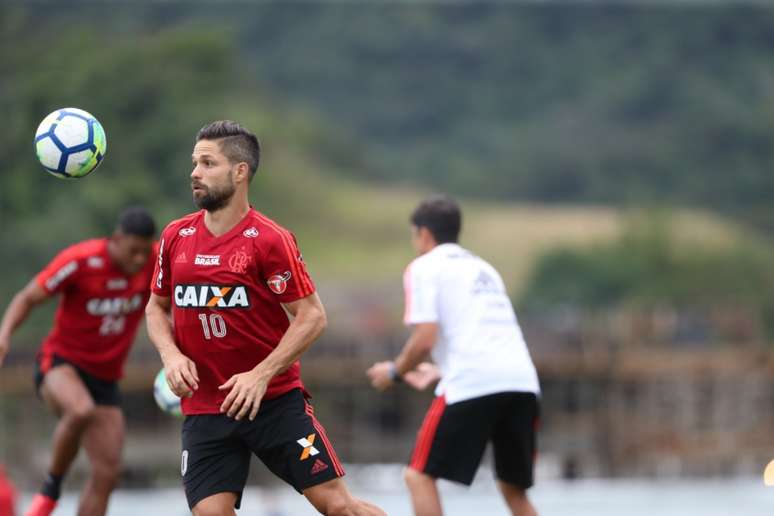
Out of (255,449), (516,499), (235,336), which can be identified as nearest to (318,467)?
(255,449)

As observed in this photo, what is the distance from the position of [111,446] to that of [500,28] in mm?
112925

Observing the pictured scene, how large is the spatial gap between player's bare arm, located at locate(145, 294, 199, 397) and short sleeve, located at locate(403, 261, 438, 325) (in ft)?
5.64

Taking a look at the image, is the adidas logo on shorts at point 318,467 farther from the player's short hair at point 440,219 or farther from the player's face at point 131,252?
the player's face at point 131,252

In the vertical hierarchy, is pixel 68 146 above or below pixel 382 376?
above

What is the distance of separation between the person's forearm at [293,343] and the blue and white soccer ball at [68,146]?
65.1 inches

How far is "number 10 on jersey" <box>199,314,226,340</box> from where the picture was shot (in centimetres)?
716

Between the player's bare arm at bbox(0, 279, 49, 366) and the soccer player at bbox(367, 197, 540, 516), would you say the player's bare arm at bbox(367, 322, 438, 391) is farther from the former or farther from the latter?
the player's bare arm at bbox(0, 279, 49, 366)

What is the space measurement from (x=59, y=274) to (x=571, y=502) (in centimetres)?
673

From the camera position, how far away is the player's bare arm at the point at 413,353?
28.1 ft

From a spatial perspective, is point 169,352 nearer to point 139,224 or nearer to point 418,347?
point 418,347

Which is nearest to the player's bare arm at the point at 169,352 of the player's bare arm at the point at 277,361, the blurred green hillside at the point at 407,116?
the player's bare arm at the point at 277,361

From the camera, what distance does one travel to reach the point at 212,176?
718 centimetres

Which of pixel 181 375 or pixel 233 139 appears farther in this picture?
pixel 233 139

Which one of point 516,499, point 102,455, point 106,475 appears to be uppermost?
point 102,455
